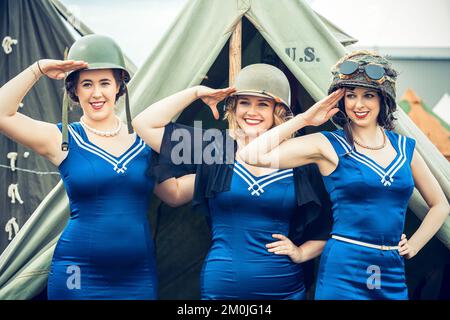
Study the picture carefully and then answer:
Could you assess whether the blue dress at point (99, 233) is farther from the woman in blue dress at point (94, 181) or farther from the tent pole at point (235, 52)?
the tent pole at point (235, 52)

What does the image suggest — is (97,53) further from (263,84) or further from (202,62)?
(263,84)

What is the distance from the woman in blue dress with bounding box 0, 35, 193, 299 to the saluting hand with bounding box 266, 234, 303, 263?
0.56 metres

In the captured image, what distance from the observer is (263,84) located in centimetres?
313

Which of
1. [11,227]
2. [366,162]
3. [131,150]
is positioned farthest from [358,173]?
[11,227]

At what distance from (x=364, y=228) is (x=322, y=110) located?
1.82 feet

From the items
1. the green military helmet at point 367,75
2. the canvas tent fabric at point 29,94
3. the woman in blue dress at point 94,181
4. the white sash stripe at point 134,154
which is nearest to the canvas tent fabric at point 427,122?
the canvas tent fabric at point 29,94

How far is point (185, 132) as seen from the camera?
3.21 metres

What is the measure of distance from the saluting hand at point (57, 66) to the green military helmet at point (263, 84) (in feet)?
2.37

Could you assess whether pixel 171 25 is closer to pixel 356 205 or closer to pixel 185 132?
pixel 185 132

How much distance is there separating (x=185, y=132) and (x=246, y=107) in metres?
0.31

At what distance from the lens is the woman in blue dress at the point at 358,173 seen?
2982 mm

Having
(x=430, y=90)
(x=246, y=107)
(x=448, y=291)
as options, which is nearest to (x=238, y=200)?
(x=246, y=107)

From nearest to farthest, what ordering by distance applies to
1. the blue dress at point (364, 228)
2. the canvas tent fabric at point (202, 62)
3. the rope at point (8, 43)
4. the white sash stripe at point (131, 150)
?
1. the blue dress at point (364, 228)
2. the white sash stripe at point (131, 150)
3. the canvas tent fabric at point (202, 62)
4. the rope at point (8, 43)

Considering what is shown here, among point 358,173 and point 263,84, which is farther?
point 263,84
